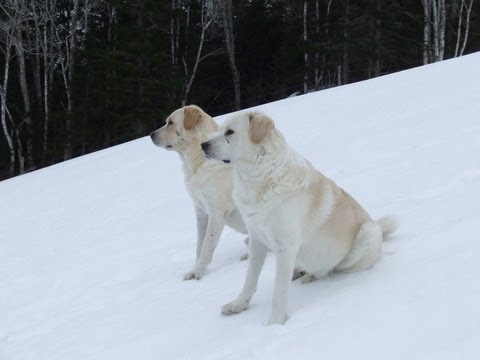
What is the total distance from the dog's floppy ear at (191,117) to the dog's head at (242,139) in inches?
63.1

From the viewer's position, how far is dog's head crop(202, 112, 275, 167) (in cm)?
322

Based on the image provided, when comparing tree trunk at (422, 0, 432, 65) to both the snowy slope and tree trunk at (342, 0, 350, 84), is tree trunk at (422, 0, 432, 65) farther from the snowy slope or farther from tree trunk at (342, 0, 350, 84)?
the snowy slope

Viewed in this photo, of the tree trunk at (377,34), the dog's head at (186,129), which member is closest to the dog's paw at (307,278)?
the dog's head at (186,129)

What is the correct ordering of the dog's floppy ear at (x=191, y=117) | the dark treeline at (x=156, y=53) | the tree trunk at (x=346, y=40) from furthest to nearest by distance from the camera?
the tree trunk at (x=346, y=40) → the dark treeline at (x=156, y=53) → the dog's floppy ear at (x=191, y=117)

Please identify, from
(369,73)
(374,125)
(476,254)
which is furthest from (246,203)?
(369,73)

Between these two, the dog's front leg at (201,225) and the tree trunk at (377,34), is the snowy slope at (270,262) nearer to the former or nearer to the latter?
the dog's front leg at (201,225)

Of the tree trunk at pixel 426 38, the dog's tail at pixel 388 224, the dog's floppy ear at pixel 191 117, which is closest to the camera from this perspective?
the dog's tail at pixel 388 224

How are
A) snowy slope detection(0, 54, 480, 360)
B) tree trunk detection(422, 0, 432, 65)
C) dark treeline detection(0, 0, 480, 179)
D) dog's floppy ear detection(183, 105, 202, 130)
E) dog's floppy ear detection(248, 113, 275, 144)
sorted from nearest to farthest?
snowy slope detection(0, 54, 480, 360) → dog's floppy ear detection(248, 113, 275, 144) → dog's floppy ear detection(183, 105, 202, 130) → tree trunk detection(422, 0, 432, 65) → dark treeline detection(0, 0, 480, 179)

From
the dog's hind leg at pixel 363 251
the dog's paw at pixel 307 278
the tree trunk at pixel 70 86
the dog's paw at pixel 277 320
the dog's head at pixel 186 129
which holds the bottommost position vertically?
the tree trunk at pixel 70 86

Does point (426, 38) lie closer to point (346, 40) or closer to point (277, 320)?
point (346, 40)

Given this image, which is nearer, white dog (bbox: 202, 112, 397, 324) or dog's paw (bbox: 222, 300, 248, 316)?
white dog (bbox: 202, 112, 397, 324)

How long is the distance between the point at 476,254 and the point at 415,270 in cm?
35

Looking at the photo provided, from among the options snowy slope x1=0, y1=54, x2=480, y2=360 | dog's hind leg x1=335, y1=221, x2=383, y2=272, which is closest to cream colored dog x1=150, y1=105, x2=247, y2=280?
snowy slope x1=0, y1=54, x2=480, y2=360

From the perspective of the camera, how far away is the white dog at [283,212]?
123 inches
